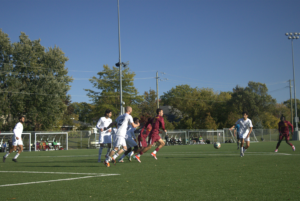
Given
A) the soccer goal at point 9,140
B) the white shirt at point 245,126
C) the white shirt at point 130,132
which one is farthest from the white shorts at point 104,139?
the soccer goal at point 9,140

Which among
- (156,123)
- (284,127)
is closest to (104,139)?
(156,123)

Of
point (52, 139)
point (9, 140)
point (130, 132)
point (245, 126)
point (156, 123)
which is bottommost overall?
point (52, 139)

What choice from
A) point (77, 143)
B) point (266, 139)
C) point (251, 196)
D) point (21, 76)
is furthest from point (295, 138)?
point (251, 196)

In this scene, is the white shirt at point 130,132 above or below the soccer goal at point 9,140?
above

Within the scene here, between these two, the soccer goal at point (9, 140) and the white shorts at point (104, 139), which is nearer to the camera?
the white shorts at point (104, 139)

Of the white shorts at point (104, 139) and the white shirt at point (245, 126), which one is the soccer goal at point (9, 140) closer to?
the white shorts at point (104, 139)

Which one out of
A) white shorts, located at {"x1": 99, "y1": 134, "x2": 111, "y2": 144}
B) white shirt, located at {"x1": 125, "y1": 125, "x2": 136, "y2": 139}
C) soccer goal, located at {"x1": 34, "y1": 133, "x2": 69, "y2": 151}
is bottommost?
soccer goal, located at {"x1": 34, "y1": 133, "x2": 69, "y2": 151}

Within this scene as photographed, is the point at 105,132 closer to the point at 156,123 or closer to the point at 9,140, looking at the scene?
the point at 156,123

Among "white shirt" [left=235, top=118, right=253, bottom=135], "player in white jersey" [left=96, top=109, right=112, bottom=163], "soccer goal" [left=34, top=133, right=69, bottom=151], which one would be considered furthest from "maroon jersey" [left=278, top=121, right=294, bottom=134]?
"soccer goal" [left=34, top=133, right=69, bottom=151]

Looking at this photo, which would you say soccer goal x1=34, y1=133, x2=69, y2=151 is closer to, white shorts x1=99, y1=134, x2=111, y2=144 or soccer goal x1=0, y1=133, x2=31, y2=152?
soccer goal x1=0, y1=133, x2=31, y2=152

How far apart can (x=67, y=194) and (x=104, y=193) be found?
0.63 m

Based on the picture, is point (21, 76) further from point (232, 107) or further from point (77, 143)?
point (232, 107)

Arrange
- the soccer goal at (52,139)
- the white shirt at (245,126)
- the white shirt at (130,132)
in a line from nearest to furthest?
the white shirt at (130,132)
the white shirt at (245,126)
the soccer goal at (52,139)

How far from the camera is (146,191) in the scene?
215 inches
